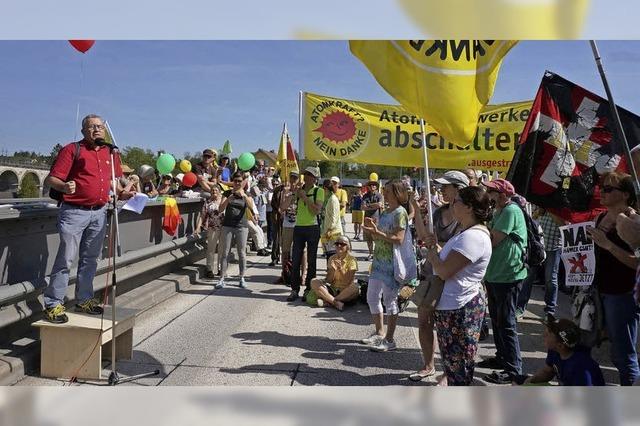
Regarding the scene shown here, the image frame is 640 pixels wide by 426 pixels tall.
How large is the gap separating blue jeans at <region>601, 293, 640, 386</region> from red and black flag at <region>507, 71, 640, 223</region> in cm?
87

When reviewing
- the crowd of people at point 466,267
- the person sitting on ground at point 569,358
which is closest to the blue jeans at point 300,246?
the crowd of people at point 466,267

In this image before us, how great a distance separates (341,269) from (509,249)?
244 centimetres

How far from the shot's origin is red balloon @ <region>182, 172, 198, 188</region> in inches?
241

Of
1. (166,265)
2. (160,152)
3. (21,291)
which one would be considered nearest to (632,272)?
(160,152)

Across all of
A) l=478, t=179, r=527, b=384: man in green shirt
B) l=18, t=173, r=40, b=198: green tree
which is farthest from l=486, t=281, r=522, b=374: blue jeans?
l=18, t=173, r=40, b=198: green tree

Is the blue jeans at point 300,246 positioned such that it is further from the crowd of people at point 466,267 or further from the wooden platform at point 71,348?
the wooden platform at point 71,348

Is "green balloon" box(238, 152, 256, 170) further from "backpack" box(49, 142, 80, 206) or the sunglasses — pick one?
the sunglasses

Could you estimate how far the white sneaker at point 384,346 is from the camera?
4180 mm

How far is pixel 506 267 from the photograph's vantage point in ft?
11.6

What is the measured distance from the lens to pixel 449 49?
289 cm

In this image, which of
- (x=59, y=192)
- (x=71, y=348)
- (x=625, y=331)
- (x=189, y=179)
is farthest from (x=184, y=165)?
(x=625, y=331)

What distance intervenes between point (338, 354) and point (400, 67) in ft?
7.60

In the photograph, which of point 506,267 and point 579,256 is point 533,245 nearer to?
point 506,267
